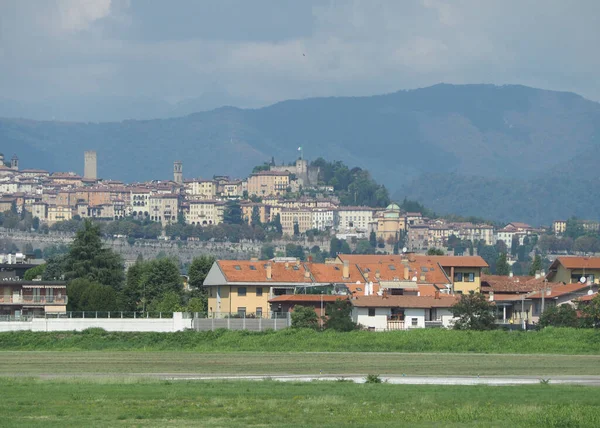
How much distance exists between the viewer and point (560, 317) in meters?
69.4

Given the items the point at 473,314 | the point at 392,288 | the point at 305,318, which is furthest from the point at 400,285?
the point at 473,314

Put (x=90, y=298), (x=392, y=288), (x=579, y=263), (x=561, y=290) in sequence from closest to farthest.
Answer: (x=561, y=290) → (x=392, y=288) → (x=90, y=298) → (x=579, y=263)

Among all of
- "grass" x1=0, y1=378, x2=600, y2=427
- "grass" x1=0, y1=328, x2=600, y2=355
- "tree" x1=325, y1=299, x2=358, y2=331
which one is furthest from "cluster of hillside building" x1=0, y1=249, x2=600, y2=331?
"grass" x1=0, y1=378, x2=600, y2=427

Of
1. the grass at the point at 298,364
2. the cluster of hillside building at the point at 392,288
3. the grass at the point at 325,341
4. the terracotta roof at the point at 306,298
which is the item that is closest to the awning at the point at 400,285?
the cluster of hillside building at the point at 392,288

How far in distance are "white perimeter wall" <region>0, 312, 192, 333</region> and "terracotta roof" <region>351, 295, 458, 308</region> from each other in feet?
31.7

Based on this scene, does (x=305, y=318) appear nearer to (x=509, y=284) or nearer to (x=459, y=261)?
(x=459, y=261)

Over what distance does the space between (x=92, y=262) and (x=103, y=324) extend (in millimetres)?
29645

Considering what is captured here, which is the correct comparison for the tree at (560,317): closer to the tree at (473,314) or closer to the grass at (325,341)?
the tree at (473,314)

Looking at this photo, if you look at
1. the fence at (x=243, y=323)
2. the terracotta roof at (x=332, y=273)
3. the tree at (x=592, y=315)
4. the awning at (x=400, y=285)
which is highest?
the terracotta roof at (x=332, y=273)

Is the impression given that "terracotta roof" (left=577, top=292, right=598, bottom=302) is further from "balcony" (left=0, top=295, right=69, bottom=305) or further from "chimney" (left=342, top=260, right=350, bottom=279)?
"balcony" (left=0, top=295, right=69, bottom=305)

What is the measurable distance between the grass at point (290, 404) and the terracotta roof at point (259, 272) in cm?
4975

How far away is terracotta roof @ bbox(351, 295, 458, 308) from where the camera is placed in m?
75.2

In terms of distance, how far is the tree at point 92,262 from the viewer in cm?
10312

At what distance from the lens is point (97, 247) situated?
4119 inches
